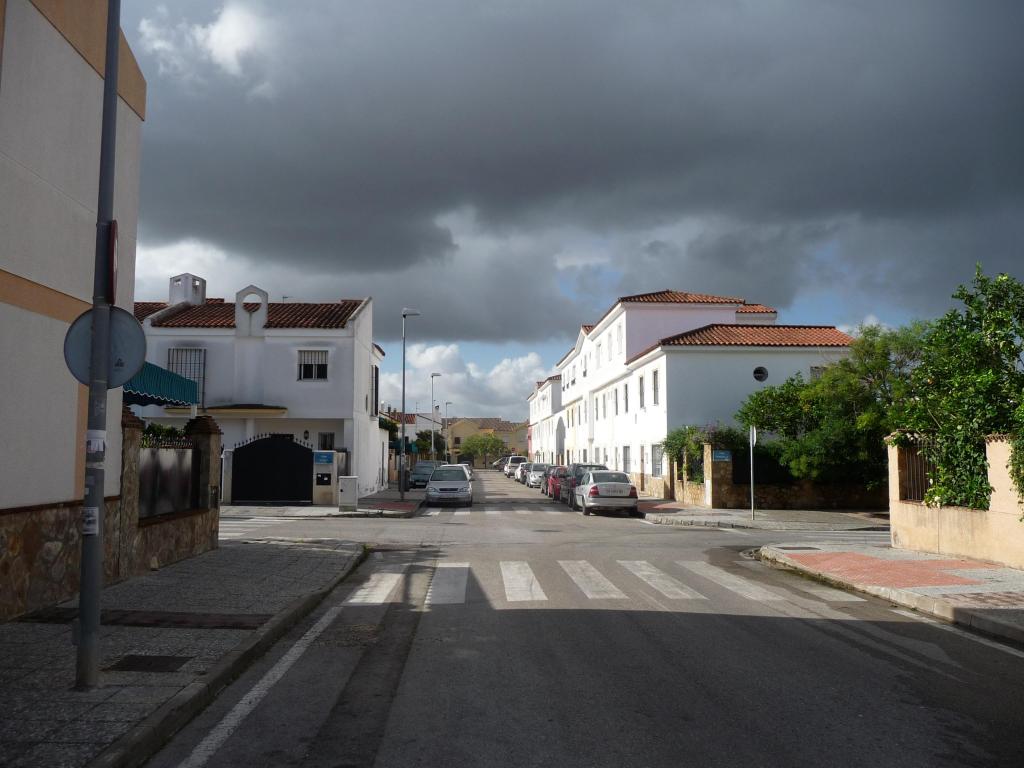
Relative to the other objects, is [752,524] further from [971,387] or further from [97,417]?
[97,417]

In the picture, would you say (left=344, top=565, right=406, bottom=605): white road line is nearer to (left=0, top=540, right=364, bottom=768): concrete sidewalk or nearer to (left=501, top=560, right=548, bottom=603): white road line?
(left=0, top=540, right=364, bottom=768): concrete sidewalk

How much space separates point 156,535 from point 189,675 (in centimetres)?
627

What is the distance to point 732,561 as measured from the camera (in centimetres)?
1482

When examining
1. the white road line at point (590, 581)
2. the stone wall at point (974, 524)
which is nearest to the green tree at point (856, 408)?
the stone wall at point (974, 524)

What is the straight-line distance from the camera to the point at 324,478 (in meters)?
28.7

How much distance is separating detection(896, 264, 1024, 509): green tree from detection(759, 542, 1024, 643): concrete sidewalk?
1.40 m

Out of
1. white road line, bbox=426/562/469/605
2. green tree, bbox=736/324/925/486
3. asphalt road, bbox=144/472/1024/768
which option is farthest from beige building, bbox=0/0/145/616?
green tree, bbox=736/324/925/486

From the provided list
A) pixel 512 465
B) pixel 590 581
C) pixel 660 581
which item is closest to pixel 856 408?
pixel 660 581

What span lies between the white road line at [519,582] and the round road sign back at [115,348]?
5619 mm

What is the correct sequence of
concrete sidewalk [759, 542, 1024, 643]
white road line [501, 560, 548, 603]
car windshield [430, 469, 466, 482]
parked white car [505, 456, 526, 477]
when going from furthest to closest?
1. parked white car [505, 456, 526, 477]
2. car windshield [430, 469, 466, 482]
3. white road line [501, 560, 548, 603]
4. concrete sidewalk [759, 542, 1024, 643]

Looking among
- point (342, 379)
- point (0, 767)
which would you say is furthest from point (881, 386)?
point (0, 767)

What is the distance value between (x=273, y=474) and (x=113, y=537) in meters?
19.1

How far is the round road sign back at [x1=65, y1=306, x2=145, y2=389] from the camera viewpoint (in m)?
6.02

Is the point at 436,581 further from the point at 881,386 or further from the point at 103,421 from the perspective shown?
the point at 881,386
